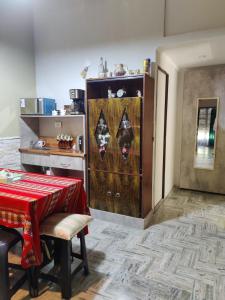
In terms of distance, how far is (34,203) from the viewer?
1.64 m

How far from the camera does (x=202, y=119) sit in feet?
14.3

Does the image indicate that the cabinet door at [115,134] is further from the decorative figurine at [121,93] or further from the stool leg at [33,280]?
the stool leg at [33,280]

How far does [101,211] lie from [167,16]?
2770 millimetres

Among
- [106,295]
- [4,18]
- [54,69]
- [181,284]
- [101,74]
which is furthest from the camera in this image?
[54,69]

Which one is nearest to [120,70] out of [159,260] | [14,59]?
[14,59]

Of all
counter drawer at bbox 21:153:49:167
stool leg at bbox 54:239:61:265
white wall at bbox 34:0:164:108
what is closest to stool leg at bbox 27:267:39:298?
stool leg at bbox 54:239:61:265

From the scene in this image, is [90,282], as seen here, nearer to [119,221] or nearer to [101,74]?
[119,221]

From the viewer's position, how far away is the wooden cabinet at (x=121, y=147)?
9.30 ft

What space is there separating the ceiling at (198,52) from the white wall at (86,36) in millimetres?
395

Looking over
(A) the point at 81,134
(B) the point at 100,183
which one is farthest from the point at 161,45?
(B) the point at 100,183

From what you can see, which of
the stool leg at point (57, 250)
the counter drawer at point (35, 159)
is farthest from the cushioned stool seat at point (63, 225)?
the counter drawer at point (35, 159)

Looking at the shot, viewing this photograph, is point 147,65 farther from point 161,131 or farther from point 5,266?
point 5,266

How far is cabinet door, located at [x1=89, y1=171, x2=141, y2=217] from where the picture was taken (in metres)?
2.95

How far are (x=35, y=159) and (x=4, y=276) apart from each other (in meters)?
2.20
